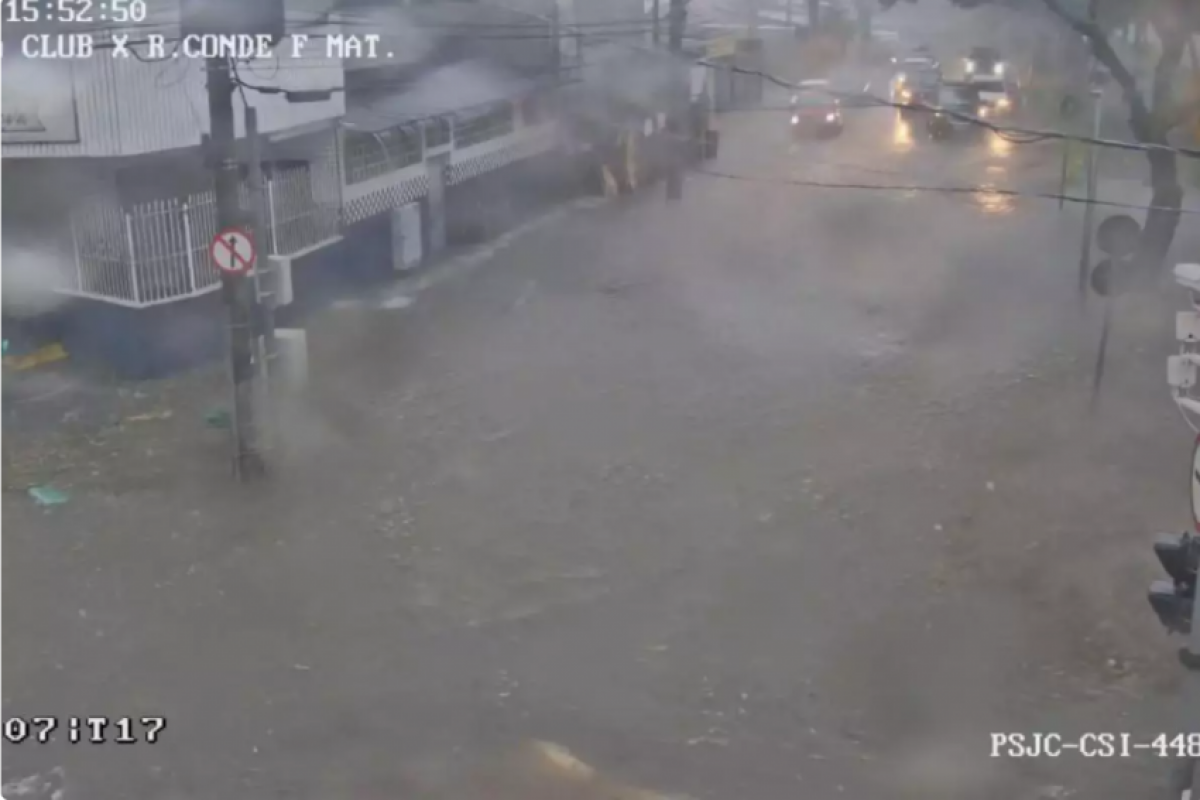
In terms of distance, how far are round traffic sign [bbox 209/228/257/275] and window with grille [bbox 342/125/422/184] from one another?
5.56 m

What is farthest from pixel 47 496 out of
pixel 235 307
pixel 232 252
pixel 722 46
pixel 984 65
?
pixel 984 65

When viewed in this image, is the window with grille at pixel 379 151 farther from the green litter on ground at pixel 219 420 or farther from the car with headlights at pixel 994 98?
the car with headlights at pixel 994 98

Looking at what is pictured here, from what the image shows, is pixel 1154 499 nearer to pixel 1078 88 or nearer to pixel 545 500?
pixel 545 500

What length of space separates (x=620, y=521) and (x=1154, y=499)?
3357mm

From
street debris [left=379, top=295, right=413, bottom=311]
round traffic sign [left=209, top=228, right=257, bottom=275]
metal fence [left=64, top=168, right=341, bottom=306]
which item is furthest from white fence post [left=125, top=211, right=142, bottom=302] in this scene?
street debris [left=379, top=295, right=413, bottom=311]

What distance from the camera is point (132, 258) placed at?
33.2 feet

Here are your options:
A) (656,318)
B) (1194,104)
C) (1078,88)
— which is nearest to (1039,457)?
(1194,104)

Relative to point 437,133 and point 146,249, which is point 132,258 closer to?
point 146,249

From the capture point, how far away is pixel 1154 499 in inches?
303

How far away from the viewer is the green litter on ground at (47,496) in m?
7.75

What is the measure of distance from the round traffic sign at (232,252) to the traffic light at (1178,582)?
590cm

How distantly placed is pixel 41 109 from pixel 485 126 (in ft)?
27.2

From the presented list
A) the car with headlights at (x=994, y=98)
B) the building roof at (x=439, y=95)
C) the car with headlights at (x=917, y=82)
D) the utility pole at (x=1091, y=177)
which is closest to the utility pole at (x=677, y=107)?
the building roof at (x=439, y=95)

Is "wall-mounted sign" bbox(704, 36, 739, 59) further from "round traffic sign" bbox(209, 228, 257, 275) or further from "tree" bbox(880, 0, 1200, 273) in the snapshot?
"round traffic sign" bbox(209, 228, 257, 275)
